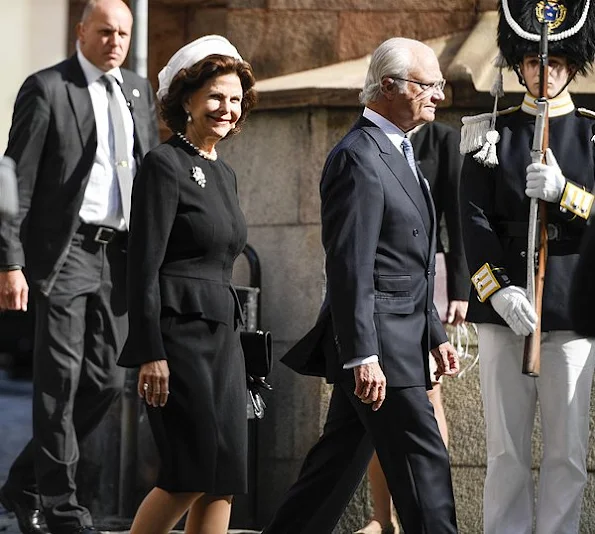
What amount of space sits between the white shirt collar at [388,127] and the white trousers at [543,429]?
0.91 metres

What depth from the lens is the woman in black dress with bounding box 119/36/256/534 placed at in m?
5.48

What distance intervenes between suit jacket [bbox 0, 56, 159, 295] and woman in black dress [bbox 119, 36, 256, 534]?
4.60 feet

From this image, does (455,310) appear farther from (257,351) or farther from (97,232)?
(257,351)

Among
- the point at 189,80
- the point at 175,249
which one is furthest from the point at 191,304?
the point at 189,80

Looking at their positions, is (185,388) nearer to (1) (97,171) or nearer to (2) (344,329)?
(2) (344,329)

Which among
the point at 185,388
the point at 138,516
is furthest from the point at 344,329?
the point at 138,516

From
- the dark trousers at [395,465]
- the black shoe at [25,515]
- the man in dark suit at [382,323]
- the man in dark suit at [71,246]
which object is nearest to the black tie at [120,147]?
the man in dark suit at [71,246]

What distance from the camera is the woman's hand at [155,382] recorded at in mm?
5441

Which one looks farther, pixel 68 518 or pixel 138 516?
pixel 68 518

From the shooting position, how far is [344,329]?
5465 millimetres

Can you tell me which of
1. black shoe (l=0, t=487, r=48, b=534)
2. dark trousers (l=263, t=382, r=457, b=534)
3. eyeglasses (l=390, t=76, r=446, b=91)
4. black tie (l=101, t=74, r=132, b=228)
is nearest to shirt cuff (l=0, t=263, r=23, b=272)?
black tie (l=101, t=74, r=132, b=228)

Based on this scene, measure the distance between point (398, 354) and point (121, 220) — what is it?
199 cm

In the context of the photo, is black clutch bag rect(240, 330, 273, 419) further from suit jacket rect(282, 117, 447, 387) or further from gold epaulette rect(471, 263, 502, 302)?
gold epaulette rect(471, 263, 502, 302)

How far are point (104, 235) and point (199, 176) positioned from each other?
160 centimetres
